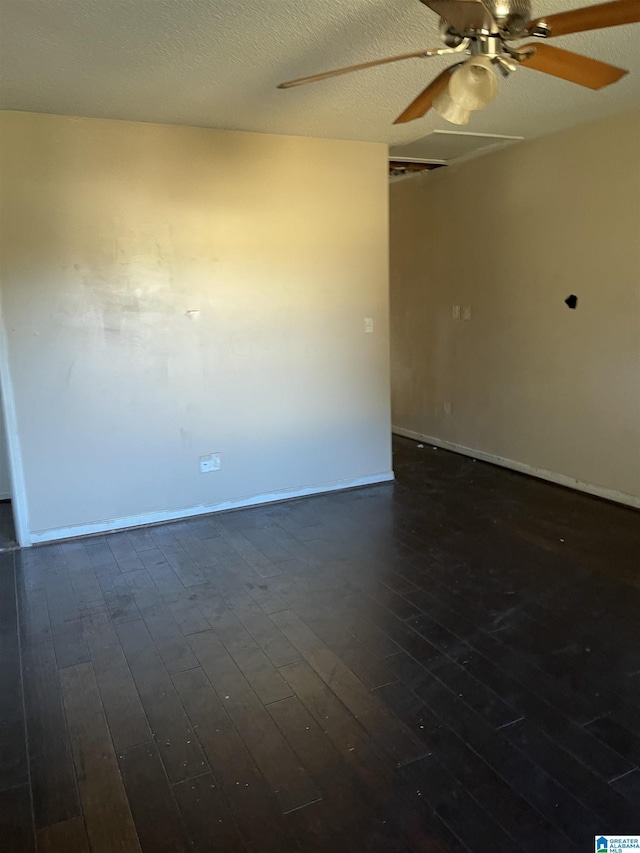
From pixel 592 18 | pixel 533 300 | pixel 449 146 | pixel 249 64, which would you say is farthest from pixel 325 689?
pixel 449 146

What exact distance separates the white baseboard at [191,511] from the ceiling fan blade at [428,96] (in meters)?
2.59

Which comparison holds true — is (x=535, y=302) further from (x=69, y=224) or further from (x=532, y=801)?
(x=532, y=801)

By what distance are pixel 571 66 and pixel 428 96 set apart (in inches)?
19.1

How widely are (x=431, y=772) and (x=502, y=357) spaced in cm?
361

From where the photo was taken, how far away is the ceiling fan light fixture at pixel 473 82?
186 cm

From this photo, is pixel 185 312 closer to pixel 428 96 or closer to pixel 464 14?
pixel 428 96

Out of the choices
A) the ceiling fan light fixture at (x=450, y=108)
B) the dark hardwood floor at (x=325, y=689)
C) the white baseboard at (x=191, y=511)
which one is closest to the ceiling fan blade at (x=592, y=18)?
the ceiling fan light fixture at (x=450, y=108)

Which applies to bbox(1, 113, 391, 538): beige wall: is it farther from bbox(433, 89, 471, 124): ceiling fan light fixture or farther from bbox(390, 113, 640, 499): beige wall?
bbox(433, 89, 471, 124): ceiling fan light fixture

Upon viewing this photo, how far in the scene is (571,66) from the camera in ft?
6.66

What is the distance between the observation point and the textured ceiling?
7.29 feet

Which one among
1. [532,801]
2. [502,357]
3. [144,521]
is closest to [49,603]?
[144,521]

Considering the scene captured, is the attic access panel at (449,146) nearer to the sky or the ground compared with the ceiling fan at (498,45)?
nearer to the sky

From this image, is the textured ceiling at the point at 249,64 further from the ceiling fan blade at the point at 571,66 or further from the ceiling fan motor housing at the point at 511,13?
the ceiling fan motor housing at the point at 511,13

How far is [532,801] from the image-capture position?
1698 millimetres
